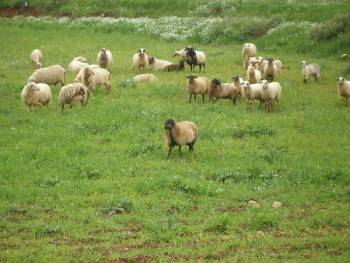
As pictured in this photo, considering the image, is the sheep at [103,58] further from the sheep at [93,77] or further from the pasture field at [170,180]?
the sheep at [93,77]

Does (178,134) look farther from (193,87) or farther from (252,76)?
(252,76)

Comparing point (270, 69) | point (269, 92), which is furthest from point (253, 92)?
point (270, 69)

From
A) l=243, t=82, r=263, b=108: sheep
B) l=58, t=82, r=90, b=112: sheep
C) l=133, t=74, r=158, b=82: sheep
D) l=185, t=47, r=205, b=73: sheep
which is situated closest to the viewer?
l=58, t=82, r=90, b=112: sheep

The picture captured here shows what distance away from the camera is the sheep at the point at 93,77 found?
80.1 ft

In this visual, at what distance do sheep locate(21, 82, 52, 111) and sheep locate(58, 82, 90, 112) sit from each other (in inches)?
19.5

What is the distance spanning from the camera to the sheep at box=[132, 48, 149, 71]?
29.4 metres

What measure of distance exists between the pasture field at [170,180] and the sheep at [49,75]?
53 cm

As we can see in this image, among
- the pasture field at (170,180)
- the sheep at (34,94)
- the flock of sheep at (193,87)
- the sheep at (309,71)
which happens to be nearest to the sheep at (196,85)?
the flock of sheep at (193,87)

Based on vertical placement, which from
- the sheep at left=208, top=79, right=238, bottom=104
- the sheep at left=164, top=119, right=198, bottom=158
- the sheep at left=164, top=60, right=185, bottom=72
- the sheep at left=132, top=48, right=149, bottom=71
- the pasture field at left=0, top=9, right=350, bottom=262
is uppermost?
the sheep at left=132, top=48, right=149, bottom=71

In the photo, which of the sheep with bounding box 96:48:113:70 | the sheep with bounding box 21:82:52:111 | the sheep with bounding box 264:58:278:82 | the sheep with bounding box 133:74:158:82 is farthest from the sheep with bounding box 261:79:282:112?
the sheep with bounding box 96:48:113:70

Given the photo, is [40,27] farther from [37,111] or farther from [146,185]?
[146,185]

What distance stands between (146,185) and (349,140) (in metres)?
6.55

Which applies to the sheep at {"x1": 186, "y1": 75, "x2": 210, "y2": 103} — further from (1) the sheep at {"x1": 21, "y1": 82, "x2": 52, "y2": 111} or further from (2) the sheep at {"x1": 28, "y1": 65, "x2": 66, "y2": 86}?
(2) the sheep at {"x1": 28, "y1": 65, "x2": 66, "y2": 86}

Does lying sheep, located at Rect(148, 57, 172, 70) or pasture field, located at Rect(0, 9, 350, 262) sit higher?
lying sheep, located at Rect(148, 57, 172, 70)
